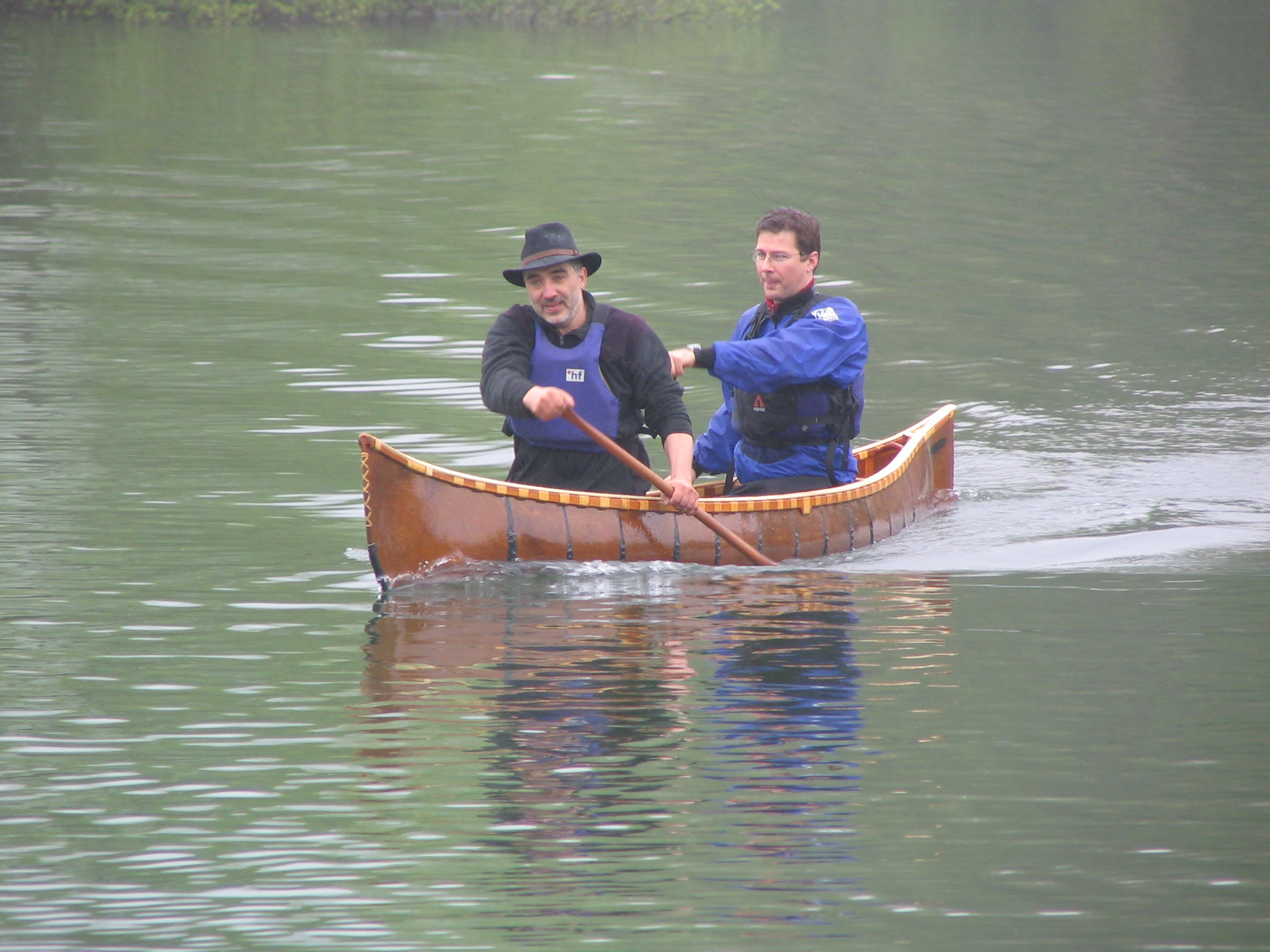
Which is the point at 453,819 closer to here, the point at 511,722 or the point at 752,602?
the point at 511,722

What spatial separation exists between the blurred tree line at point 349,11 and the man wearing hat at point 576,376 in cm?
3529

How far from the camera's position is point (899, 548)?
8266 mm

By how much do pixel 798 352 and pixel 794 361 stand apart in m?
0.04

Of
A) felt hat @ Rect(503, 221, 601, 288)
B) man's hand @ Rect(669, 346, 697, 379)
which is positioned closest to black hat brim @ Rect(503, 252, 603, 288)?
felt hat @ Rect(503, 221, 601, 288)

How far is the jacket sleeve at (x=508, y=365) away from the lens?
6879 mm

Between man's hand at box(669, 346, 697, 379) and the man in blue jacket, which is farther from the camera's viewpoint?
the man in blue jacket

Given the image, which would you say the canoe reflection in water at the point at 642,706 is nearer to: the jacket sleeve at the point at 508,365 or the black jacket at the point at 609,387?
the black jacket at the point at 609,387

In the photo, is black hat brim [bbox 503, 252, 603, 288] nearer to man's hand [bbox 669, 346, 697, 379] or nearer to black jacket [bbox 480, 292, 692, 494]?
black jacket [bbox 480, 292, 692, 494]

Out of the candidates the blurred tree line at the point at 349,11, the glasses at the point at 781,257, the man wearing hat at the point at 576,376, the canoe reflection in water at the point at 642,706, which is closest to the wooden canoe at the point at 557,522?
the canoe reflection in water at the point at 642,706

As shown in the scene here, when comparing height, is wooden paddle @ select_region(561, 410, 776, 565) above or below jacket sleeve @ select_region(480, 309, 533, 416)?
below

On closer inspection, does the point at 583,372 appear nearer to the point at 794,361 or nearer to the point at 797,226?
the point at 794,361

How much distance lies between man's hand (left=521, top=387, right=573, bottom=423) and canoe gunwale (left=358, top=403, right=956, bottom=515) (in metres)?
0.40

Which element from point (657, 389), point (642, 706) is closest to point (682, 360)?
point (657, 389)

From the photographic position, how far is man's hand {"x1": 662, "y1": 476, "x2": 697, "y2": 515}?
716 centimetres
